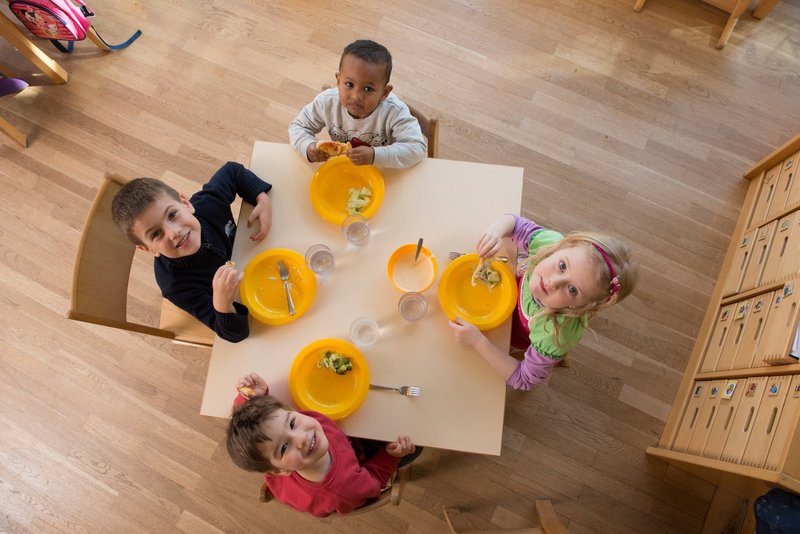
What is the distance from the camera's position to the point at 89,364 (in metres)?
2.40

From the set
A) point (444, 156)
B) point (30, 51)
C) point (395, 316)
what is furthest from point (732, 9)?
point (30, 51)

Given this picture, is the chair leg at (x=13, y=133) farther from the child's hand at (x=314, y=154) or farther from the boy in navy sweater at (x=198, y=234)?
the child's hand at (x=314, y=154)

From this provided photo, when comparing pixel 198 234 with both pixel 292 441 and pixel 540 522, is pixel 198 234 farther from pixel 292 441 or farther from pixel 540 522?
pixel 540 522

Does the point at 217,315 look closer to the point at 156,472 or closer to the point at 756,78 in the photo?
the point at 156,472

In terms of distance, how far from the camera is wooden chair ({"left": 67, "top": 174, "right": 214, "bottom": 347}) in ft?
4.93

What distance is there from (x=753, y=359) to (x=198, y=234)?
6.80 ft

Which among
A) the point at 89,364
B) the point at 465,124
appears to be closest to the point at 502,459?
the point at 465,124

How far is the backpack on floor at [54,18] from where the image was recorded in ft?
8.24

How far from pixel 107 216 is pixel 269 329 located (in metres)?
0.67

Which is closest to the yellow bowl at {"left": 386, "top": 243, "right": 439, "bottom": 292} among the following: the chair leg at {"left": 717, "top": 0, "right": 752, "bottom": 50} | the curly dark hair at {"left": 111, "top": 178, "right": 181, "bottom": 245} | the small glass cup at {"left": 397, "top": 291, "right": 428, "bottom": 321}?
the small glass cup at {"left": 397, "top": 291, "right": 428, "bottom": 321}

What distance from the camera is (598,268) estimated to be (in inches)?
51.8

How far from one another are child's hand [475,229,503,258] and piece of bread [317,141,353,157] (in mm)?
545

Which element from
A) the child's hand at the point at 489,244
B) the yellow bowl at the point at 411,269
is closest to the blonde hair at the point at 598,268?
the child's hand at the point at 489,244

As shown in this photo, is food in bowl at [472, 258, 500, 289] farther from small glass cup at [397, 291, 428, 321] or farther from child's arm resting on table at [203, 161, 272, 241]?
child's arm resting on table at [203, 161, 272, 241]
